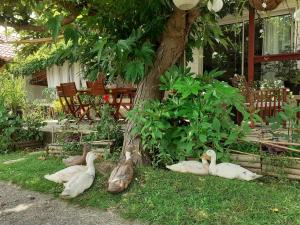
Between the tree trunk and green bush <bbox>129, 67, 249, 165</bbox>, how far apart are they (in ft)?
0.56

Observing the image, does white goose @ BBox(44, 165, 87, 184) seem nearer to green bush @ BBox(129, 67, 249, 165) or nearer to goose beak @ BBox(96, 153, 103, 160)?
goose beak @ BBox(96, 153, 103, 160)

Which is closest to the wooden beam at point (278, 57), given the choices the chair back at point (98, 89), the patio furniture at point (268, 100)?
the patio furniture at point (268, 100)

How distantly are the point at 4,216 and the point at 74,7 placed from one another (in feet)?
9.19

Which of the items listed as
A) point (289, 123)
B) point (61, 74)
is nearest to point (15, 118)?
point (289, 123)

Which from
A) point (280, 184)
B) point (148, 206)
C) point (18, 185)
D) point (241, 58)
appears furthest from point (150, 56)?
point (241, 58)

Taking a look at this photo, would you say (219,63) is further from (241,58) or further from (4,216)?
(4,216)

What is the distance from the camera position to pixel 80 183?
4043 millimetres

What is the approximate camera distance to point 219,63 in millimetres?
10758

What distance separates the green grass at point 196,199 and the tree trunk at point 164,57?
1.56ft

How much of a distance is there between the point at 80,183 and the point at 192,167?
4.38ft

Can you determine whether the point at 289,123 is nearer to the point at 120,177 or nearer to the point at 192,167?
the point at 192,167

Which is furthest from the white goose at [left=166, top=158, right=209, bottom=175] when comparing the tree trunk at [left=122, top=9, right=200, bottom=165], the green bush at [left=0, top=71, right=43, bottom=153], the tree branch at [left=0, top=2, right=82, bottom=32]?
the green bush at [left=0, top=71, right=43, bottom=153]

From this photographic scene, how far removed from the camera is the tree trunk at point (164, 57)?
4.53 meters

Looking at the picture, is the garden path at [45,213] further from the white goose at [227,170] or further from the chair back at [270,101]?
the chair back at [270,101]
